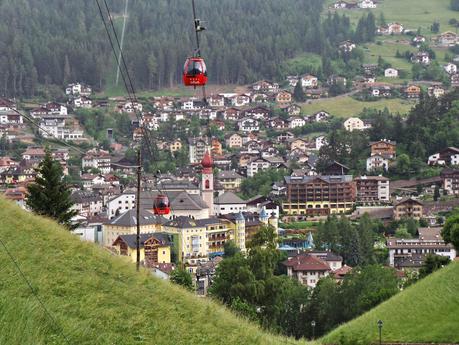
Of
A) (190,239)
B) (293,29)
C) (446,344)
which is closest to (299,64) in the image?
(293,29)

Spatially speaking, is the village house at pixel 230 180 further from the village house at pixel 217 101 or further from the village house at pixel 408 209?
the village house at pixel 217 101

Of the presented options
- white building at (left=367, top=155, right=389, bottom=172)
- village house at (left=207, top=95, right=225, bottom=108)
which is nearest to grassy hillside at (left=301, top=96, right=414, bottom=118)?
village house at (left=207, top=95, right=225, bottom=108)

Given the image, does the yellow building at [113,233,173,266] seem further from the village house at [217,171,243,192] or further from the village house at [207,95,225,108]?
the village house at [207,95,225,108]

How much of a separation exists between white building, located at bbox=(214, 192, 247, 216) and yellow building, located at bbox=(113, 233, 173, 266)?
9106 millimetres

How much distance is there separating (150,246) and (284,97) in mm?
45347

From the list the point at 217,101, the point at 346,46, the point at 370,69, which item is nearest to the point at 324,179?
the point at 217,101

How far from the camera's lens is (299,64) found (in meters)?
86.1

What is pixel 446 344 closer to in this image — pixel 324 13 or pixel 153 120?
pixel 153 120

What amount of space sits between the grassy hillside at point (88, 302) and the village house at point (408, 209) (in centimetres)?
3179

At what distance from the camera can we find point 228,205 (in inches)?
1807

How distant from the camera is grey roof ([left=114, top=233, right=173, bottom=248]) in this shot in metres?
32.6

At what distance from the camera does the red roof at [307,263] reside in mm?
31484

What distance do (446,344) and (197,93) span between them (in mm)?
70711

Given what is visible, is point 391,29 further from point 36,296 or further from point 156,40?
point 36,296
